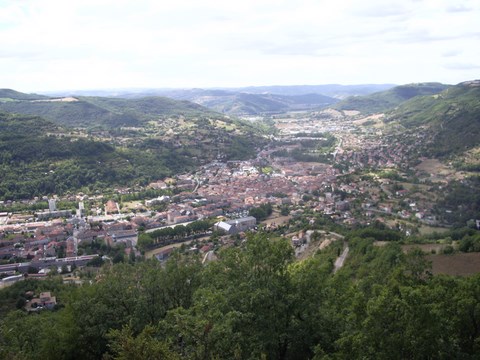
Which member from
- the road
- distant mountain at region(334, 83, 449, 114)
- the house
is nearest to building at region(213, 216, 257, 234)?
the road

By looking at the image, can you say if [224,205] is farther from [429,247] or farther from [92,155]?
[92,155]

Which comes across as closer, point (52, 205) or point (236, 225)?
point (236, 225)

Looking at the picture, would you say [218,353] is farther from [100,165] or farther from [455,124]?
[455,124]

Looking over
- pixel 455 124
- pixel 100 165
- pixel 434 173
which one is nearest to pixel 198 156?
pixel 100 165

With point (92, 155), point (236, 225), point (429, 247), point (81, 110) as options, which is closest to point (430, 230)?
point (429, 247)

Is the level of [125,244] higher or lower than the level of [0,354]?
lower

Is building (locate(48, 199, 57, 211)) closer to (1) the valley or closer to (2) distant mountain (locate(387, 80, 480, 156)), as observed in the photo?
(1) the valley

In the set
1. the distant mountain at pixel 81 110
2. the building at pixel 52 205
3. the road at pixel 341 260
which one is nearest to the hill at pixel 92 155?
the building at pixel 52 205
